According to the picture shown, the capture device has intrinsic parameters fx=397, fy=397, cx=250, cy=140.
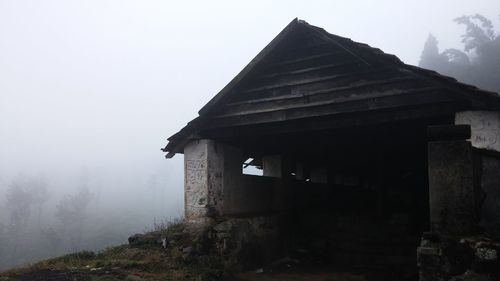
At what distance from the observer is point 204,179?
8.86 m

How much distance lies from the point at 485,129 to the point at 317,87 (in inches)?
124

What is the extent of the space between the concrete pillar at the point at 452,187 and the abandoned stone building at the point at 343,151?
0.01 m

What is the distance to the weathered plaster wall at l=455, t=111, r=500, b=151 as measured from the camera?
21.3ft

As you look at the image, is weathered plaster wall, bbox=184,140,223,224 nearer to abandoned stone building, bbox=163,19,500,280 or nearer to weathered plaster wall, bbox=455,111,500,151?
abandoned stone building, bbox=163,19,500,280

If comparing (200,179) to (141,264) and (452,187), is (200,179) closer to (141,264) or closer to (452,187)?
(141,264)

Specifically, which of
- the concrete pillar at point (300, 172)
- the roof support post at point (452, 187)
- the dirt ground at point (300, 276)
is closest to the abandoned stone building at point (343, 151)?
the roof support post at point (452, 187)

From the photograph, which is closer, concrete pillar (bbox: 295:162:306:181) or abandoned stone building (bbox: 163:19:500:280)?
abandoned stone building (bbox: 163:19:500:280)

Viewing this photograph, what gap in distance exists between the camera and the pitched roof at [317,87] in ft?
23.4

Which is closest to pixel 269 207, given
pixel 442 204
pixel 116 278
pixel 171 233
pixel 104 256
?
pixel 171 233

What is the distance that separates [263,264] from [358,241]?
2.97 meters

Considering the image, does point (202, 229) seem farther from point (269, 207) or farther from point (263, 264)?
point (269, 207)

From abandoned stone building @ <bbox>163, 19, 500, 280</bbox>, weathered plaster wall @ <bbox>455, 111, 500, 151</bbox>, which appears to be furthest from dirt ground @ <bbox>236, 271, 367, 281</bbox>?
weathered plaster wall @ <bbox>455, 111, 500, 151</bbox>

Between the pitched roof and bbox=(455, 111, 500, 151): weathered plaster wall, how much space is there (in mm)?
159

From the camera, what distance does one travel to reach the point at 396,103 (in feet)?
24.3
